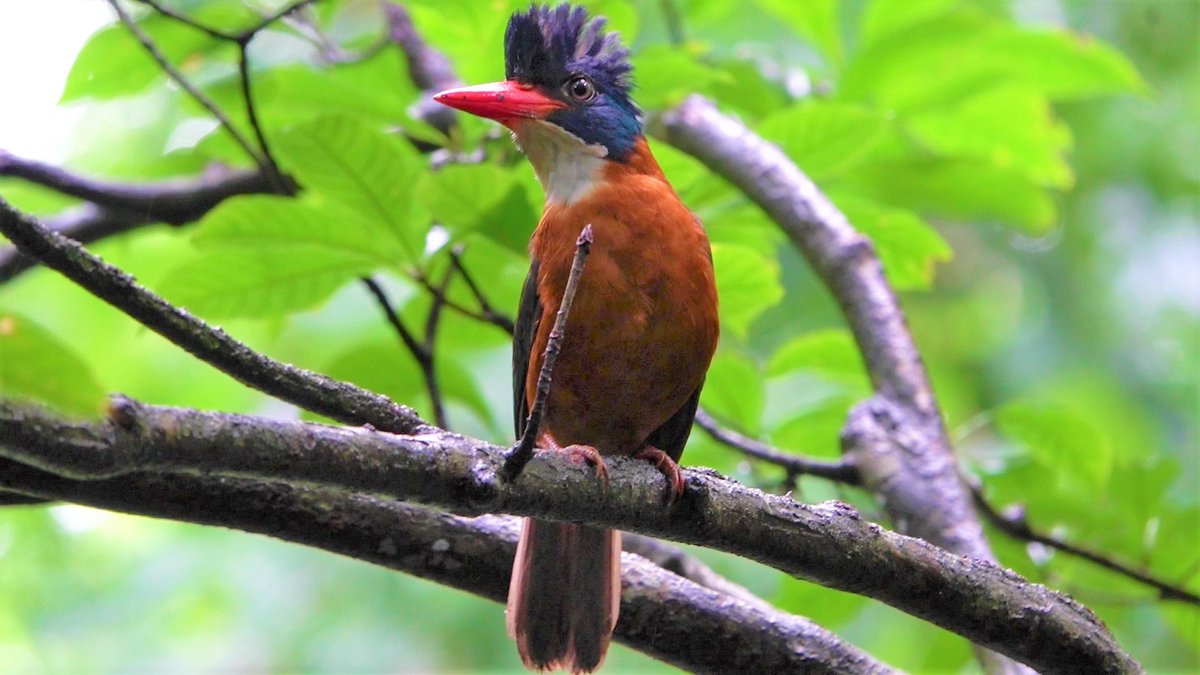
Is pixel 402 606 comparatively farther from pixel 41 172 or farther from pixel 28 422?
pixel 28 422

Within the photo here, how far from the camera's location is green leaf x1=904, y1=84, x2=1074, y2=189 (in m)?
4.07

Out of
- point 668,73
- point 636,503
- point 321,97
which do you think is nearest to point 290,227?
point 321,97

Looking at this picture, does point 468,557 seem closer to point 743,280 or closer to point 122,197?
point 743,280

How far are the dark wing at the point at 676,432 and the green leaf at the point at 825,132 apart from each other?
78 centimetres

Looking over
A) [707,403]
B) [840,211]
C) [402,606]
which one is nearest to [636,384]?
[707,403]

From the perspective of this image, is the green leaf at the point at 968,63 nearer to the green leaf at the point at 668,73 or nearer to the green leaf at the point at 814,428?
the green leaf at the point at 668,73

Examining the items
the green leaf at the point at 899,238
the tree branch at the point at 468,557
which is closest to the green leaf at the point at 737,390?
the green leaf at the point at 899,238

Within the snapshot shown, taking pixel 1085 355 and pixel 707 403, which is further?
pixel 1085 355

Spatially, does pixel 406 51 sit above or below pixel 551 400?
above

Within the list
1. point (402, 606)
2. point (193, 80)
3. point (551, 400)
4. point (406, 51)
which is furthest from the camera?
point (402, 606)

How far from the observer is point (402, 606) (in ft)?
21.0

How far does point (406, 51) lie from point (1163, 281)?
4901 mm

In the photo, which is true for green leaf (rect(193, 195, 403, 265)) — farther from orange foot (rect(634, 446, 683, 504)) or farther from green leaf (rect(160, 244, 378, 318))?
orange foot (rect(634, 446, 683, 504))

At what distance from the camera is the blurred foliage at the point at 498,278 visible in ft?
10.6
